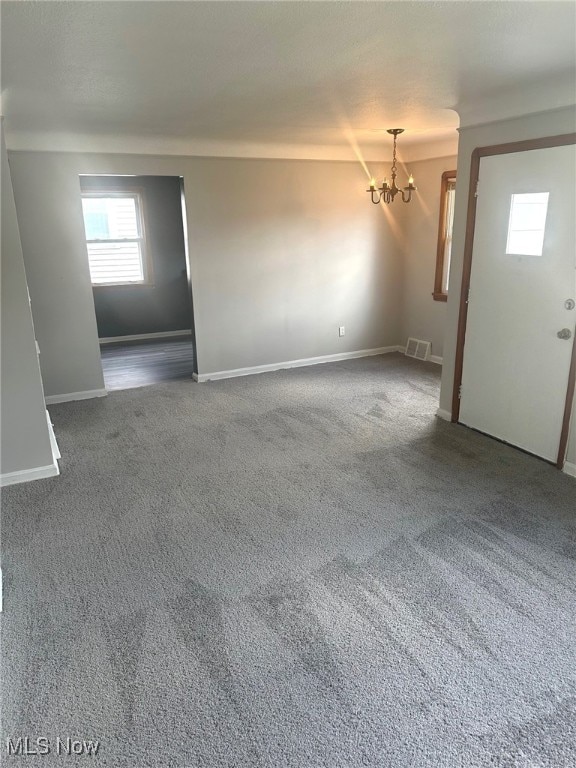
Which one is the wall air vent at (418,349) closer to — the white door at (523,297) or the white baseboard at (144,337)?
the white door at (523,297)

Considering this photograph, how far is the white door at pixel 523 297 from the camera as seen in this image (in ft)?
10.7

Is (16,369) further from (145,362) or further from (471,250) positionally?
(471,250)

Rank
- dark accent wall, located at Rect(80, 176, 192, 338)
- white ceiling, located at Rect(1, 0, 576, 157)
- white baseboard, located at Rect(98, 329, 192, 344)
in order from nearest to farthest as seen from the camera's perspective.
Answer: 1. white ceiling, located at Rect(1, 0, 576, 157)
2. dark accent wall, located at Rect(80, 176, 192, 338)
3. white baseboard, located at Rect(98, 329, 192, 344)

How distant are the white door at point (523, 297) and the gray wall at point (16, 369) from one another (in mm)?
3200

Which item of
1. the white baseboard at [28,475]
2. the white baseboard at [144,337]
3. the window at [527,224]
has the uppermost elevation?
the window at [527,224]

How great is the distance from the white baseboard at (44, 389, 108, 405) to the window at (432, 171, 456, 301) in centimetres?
389

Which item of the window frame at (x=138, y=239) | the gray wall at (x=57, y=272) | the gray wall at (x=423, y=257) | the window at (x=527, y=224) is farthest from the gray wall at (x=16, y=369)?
the gray wall at (x=423, y=257)

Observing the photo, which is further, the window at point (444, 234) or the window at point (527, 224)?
the window at point (444, 234)

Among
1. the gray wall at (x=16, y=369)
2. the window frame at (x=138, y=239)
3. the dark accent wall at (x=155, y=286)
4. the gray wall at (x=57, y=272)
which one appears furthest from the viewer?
the dark accent wall at (x=155, y=286)

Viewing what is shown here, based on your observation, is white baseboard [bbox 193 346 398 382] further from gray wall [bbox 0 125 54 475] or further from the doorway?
gray wall [bbox 0 125 54 475]

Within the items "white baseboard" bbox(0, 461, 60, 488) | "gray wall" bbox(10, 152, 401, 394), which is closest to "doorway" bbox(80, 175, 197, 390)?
"gray wall" bbox(10, 152, 401, 394)

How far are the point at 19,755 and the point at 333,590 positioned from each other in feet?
4.33

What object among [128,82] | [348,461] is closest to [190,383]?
[348,461]

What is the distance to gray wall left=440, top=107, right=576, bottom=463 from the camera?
3.21 metres
